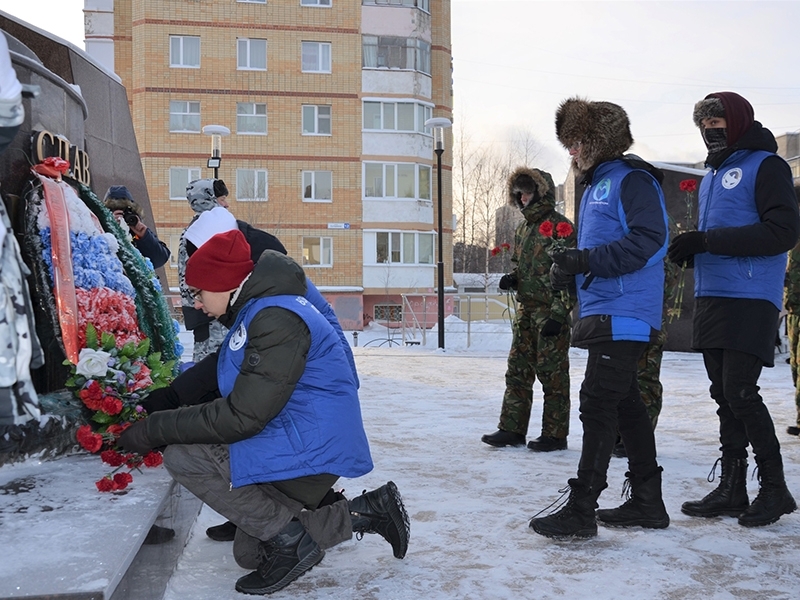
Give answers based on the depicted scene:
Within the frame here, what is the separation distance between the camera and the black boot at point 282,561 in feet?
9.59

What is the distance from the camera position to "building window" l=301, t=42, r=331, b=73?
30.2m

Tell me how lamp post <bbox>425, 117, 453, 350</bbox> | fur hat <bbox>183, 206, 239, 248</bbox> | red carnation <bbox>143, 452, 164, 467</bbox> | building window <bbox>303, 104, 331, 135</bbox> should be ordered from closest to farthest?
red carnation <bbox>143, 452, 164, 467</bbox>
fur hat <bbox>183, 206, 239, 248</bbox>
lamp post <bbox>425, 117, 453, 350</bbox>
building window <bbox>303, 104, 331, 135</bbox>

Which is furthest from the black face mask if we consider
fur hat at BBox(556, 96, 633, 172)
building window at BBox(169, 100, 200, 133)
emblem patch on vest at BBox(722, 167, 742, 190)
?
building window at BBox(169, 100, 200, 133)

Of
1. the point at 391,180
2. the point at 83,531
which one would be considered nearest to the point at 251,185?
the point at 391,180

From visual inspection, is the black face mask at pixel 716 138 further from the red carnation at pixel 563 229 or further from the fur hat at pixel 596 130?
the red carnation at pixel 563 229

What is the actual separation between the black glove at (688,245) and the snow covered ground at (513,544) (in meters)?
1.21

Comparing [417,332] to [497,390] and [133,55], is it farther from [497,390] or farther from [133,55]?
[133,55]

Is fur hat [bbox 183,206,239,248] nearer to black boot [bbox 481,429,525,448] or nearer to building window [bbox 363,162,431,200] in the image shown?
black boot [bbox 481,429,525,448]

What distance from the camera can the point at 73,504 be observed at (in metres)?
2.88

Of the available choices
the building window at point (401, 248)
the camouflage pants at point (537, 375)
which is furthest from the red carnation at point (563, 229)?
the building window at point (401, 248)

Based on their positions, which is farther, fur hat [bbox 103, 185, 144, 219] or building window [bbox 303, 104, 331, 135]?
building window [bbox 303, 104, 331, 135]

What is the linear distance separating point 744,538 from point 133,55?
1181 inches

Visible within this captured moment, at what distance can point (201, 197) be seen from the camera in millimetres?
4895

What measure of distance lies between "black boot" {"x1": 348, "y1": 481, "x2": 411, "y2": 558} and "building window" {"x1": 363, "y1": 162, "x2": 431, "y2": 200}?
90.4 ft
